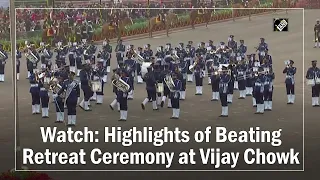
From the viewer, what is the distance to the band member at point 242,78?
43.2m

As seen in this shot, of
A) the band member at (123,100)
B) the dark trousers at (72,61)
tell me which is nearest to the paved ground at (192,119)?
the band member at (123,100)

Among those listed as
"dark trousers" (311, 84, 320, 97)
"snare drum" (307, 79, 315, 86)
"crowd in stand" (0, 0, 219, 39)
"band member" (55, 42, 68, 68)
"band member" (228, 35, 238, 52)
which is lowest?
"dark trousers" (311, 84, 320, 97)

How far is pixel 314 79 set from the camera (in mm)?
43156

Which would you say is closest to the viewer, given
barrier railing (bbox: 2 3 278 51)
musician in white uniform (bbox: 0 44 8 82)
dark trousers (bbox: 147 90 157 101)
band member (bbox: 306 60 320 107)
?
dark trousers (bbox: 147 90 157 101)

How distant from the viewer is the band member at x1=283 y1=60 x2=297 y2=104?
43.3m

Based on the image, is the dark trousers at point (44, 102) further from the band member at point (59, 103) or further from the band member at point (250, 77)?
the band member at point (250, 77)

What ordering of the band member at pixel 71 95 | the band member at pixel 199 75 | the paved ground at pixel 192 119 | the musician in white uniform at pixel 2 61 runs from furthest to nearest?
the musician in white uniform at pixel 2 61 → the band member at pixel 199 75 → the band member at pixel 71 95 → the paved ground at pixel 192 119

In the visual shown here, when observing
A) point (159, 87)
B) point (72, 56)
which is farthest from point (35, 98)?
point (72, 56)

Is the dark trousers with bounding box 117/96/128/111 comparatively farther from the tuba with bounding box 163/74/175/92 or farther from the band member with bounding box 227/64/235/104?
the band member with bounding box 227/64/235/104

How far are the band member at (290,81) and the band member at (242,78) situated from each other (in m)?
1.23

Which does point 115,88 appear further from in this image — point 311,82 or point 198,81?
point 311,82

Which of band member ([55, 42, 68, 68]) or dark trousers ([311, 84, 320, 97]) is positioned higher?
band member ([55, 42, 68, 68])

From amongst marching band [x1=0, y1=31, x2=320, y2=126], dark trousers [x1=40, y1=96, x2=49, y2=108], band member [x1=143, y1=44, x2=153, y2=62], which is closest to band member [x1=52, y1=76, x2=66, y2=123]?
marching band [x1=0, y1=31, x2=320, y2=126]

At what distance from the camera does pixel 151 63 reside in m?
43.0
